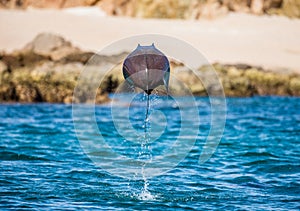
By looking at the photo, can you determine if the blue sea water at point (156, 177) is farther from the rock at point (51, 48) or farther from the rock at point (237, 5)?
the rock at point (237, 5)

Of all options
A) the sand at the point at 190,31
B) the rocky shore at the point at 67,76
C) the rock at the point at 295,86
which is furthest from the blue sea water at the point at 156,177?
the sand at the point at 190,31

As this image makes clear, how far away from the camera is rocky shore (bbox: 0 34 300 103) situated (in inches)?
1171

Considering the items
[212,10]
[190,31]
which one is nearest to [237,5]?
[212,10]

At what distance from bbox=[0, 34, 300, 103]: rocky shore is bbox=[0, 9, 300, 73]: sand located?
400 inches

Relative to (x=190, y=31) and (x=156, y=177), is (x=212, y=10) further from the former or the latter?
(x=156, y=177)

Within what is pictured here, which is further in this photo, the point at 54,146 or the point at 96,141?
the point at 96,141

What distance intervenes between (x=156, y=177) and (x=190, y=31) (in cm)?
4606

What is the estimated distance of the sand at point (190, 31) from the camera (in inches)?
2092

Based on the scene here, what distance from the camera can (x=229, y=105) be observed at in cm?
3059

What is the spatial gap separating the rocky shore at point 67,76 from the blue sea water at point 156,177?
5689 millimetres

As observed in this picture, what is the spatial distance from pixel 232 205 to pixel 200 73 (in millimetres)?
25804

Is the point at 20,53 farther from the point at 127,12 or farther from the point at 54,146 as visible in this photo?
the point at 127,12

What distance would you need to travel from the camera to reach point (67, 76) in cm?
3164

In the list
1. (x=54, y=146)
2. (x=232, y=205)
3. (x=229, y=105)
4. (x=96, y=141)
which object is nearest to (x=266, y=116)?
(x=229, y=105)
